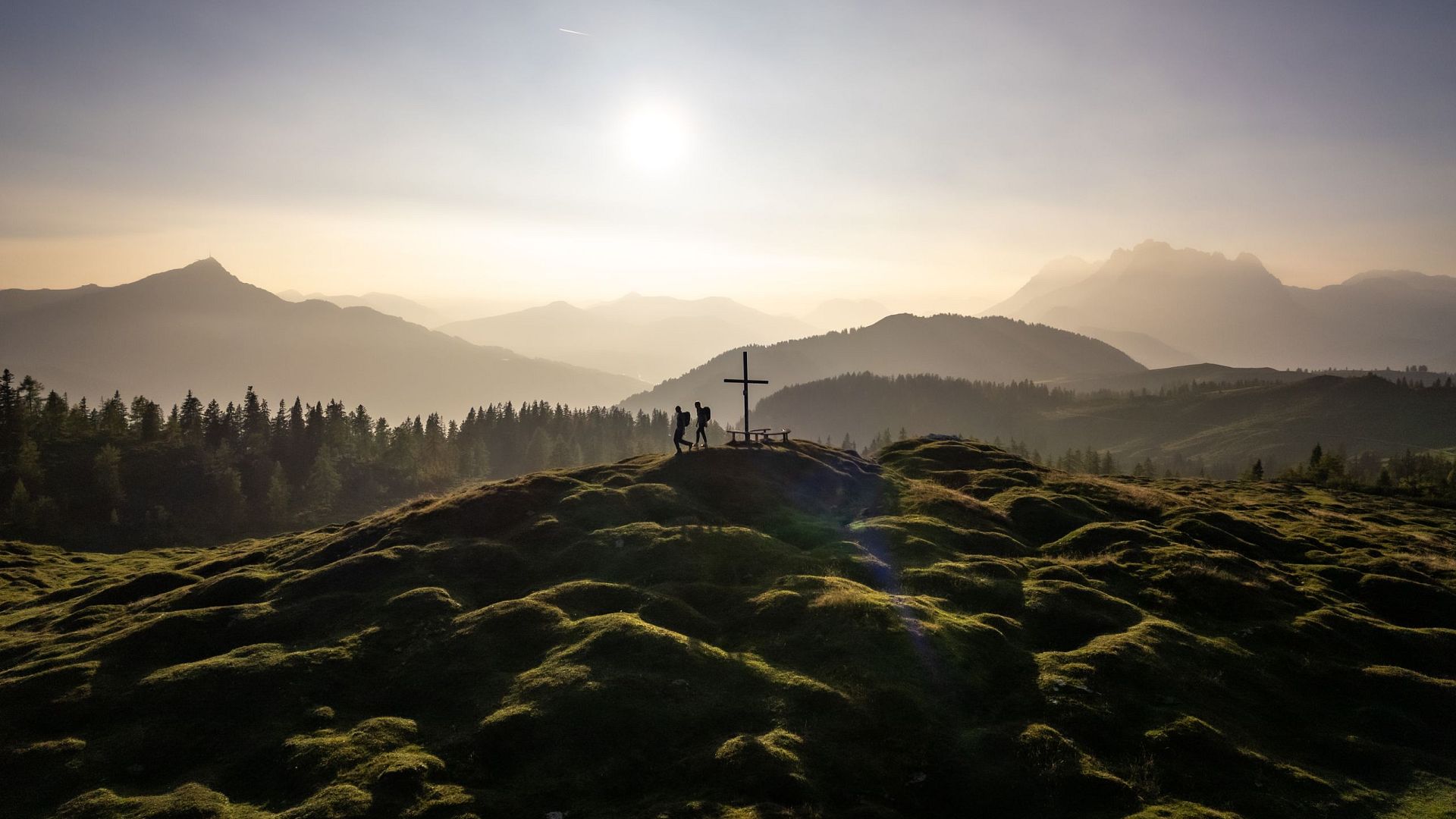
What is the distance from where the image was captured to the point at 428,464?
190625 millimetres

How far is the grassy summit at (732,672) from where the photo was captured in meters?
22.8

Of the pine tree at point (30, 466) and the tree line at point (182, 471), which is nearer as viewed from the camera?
the pine tree at point (30, 466)

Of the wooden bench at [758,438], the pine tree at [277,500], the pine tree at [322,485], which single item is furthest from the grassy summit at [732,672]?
the pine tree at [322,485]

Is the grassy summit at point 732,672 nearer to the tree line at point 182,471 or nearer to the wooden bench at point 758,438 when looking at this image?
the wooden bench at point 758,438

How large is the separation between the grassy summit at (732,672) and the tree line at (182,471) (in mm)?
96087

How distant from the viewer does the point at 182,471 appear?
14475 cm

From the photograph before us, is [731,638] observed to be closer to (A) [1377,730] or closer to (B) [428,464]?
(A) [1377,730]

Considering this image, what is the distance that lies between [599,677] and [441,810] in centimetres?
740

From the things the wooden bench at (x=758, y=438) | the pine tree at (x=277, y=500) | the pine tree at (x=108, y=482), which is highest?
the wooden bench at (x=758, y=438)

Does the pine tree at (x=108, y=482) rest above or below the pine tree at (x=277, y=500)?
above

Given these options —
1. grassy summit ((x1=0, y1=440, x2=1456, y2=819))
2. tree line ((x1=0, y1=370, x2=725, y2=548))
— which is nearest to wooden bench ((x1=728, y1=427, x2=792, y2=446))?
grassy summit ((x1=0, y1=440, x2=1456, y2=819))

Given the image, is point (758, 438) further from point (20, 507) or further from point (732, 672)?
point (20, 507)

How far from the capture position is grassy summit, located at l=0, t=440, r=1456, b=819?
74.8 ft

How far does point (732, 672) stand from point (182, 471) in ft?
527
